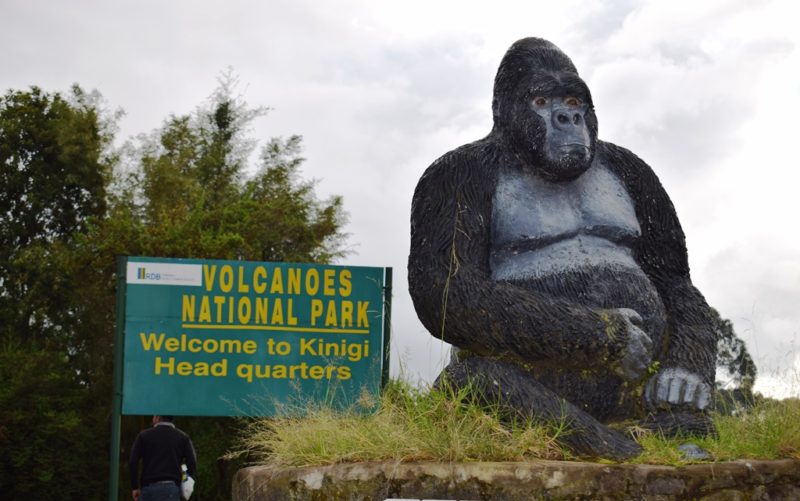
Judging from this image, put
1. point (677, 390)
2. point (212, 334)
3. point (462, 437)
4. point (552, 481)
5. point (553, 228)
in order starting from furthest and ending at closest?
point (212, 334) → point (553, 228) → point (677, 390) → point (462, 437) → point (552, 481)

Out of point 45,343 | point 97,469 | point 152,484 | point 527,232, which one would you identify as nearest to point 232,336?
point 152,484

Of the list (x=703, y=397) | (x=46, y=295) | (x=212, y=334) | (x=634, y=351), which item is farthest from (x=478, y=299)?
(x=46, y=295)

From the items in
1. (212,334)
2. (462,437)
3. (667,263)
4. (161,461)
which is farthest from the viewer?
(212,334)

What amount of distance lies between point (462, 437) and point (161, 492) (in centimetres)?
441

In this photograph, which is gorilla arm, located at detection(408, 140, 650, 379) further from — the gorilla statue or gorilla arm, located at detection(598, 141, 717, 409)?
gorilla arm, located at detection(598, 141, 717, 409)

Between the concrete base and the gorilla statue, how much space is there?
22cm

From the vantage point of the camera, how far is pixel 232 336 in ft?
35.1

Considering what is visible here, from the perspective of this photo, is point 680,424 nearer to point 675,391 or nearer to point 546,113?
point 675,391

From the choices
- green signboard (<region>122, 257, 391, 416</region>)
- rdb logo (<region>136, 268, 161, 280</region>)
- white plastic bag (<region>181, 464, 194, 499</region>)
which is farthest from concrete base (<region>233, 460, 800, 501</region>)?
A: rdb logo (<region>136, 268, 161, 280</region>)

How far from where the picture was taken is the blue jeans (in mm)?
7625

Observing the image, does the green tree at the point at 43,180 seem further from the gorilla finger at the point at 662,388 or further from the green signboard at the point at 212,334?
the gorilla finger at the point at 662,388

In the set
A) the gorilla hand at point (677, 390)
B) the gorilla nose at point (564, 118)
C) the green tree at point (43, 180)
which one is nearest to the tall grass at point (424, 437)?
the gorilla hand at point (677, 390)

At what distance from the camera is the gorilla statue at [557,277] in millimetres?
4062

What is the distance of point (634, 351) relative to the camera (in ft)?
13.5
